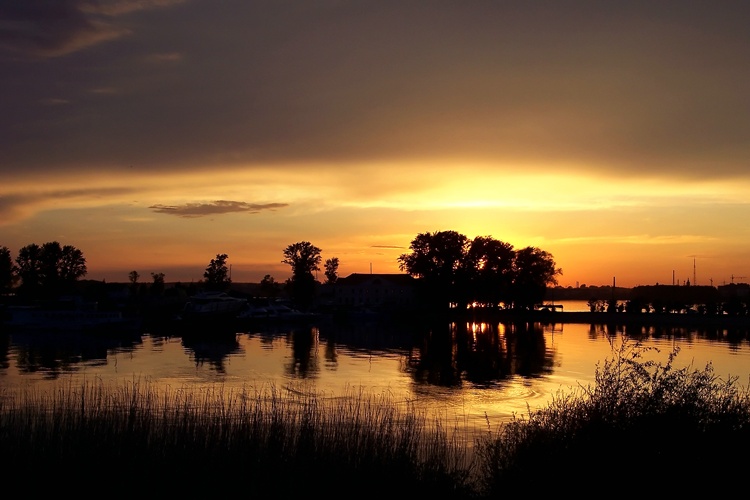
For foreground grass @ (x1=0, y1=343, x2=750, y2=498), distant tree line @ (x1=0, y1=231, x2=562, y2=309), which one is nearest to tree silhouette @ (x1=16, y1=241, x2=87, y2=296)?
distant tree line @ (x1=0, y1=231, x2=562, y2=309)

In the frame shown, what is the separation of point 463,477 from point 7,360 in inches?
1964

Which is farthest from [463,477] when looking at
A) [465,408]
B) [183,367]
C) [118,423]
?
[183,367]

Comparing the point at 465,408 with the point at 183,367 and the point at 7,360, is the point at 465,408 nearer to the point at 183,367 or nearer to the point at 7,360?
the point at 183,367

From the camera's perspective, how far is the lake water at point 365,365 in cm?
3884

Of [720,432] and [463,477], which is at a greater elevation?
[720,432]

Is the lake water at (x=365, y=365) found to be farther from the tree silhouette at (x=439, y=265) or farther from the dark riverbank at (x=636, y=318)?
the tree silhouette at (x=439, y=265)

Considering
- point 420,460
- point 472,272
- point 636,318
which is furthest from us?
point 472,272

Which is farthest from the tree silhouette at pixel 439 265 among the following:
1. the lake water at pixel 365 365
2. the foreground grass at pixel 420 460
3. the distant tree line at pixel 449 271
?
the foreground grass at pixel 420 460

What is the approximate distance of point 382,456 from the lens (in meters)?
16.8

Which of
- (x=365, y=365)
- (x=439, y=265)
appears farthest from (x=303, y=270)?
(x=365, y=365)

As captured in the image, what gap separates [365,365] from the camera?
A: 56062mm

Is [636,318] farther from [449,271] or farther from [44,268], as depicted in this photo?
[44,268]

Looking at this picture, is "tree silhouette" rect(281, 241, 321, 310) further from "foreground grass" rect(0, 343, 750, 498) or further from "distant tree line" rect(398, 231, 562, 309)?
"foreground grass" rect(0, 343, 750, 498)

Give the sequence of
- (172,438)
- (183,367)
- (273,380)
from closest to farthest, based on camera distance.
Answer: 1. (172,438)
2. (273,380)
3. (183,367)
